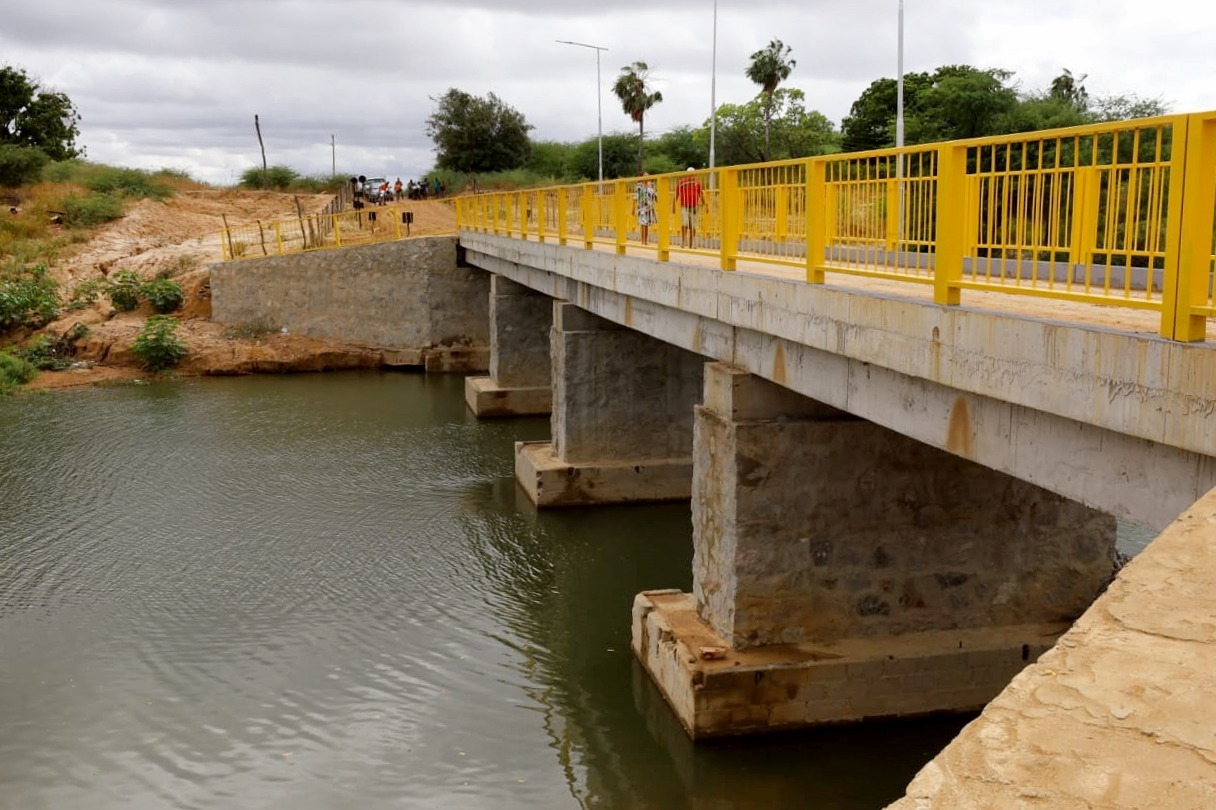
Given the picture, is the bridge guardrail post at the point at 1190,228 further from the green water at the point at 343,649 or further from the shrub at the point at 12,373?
the shrub at the point at 12,373

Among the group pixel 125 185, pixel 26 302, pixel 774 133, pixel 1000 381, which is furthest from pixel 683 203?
pixel 774 133

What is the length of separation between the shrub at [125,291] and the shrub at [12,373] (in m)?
5.03

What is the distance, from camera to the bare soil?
30312 mm

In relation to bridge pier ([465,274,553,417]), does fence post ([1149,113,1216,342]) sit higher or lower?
higher

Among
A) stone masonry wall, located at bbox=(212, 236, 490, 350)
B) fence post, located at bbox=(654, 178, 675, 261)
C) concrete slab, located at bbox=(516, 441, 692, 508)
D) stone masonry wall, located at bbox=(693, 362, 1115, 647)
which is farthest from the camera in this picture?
stone masonry wall, located at bbox=(212, 236, 490, 350)

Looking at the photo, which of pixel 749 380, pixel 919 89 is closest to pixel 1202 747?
pixel 749 380

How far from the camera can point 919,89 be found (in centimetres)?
5644

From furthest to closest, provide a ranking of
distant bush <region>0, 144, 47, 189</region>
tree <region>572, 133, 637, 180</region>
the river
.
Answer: tree <region>572, 133, 637, 180</region>, distant bush <region>0, 144, 47, 189</region>, the river

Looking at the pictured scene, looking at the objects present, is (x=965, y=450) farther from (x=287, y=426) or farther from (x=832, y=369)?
(x=287, y=426)

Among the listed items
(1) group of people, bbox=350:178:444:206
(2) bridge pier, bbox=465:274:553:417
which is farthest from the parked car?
(2) bridge pier, bbox=465:274:553:417

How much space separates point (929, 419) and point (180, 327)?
28.4 meters

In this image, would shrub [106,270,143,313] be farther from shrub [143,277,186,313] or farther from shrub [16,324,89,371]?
shrub [16,324,89,371]

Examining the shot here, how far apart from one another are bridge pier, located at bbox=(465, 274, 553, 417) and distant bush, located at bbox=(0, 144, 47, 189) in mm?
31772

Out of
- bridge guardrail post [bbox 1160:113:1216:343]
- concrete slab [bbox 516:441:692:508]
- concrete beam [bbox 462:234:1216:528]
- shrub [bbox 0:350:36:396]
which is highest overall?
bridge guardrail post [bbox 1160:113:1216:343]
